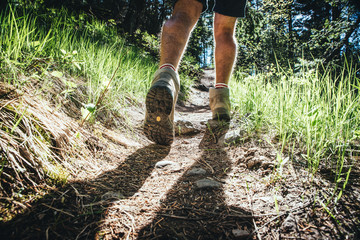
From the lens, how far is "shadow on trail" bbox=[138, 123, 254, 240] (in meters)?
0.58

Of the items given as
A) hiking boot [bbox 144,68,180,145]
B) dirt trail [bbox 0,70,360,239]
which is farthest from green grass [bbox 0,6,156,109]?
dirt trail [bbox 0,70,360,239]

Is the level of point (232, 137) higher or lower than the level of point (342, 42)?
lower

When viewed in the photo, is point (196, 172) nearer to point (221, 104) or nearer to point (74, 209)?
point (74, 209)

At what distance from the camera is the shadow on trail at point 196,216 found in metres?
0.58

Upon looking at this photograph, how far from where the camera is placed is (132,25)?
5246mm

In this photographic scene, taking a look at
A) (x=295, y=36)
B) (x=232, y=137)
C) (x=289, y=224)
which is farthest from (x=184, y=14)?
(x=295, y=36)

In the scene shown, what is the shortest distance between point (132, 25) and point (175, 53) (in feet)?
15.8

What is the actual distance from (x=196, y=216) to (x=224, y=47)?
1445mm

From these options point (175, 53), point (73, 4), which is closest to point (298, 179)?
point (175, 53)

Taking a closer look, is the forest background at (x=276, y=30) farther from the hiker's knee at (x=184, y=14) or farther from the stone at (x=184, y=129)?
the stone at (x=184, y=129)

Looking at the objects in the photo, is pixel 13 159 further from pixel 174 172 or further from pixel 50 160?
pixel 174 172

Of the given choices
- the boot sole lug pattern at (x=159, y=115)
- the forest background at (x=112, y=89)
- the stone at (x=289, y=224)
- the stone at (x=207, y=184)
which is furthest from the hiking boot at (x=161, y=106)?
the stone at (x=289, y=224)

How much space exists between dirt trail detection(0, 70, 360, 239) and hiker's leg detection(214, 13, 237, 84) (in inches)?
32.3

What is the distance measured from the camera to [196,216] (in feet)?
2.18
